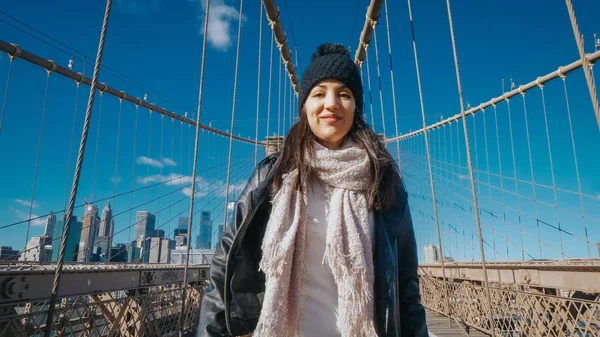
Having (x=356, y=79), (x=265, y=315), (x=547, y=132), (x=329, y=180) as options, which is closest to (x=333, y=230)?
(x=329, y=180)

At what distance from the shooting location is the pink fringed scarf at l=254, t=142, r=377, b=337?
0.88m

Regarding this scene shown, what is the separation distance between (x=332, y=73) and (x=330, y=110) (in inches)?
5.0

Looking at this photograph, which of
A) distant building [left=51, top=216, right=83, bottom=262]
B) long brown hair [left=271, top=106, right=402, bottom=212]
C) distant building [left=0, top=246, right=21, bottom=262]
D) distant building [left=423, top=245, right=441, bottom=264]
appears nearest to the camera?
long brown hair [left=271, top=106, right=402, bottom=212]

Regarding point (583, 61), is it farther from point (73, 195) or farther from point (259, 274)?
point (73, 195)

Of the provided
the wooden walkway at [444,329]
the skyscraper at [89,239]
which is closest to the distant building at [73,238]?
the skyscraper at [89,239]

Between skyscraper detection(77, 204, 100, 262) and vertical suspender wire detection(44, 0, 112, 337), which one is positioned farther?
skyscraper detection(77, 204, 100, 262)

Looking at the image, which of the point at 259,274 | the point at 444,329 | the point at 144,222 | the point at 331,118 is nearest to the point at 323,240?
the point at 259,274

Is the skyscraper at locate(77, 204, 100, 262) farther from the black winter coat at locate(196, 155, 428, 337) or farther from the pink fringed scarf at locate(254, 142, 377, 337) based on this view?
the pink fringed scarf at locate(254, 142, 377, 337)

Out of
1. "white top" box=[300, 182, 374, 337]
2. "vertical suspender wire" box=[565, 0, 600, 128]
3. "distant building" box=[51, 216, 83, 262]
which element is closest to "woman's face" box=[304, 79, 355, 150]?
"white top" box=[300, 182, 374, 337]

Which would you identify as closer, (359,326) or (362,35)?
(359,326)

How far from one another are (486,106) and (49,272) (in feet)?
35.5

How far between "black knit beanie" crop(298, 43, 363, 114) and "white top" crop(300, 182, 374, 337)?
36cm

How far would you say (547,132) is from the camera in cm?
816

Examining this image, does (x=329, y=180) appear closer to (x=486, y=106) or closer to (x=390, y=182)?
(x=390, y=182)
